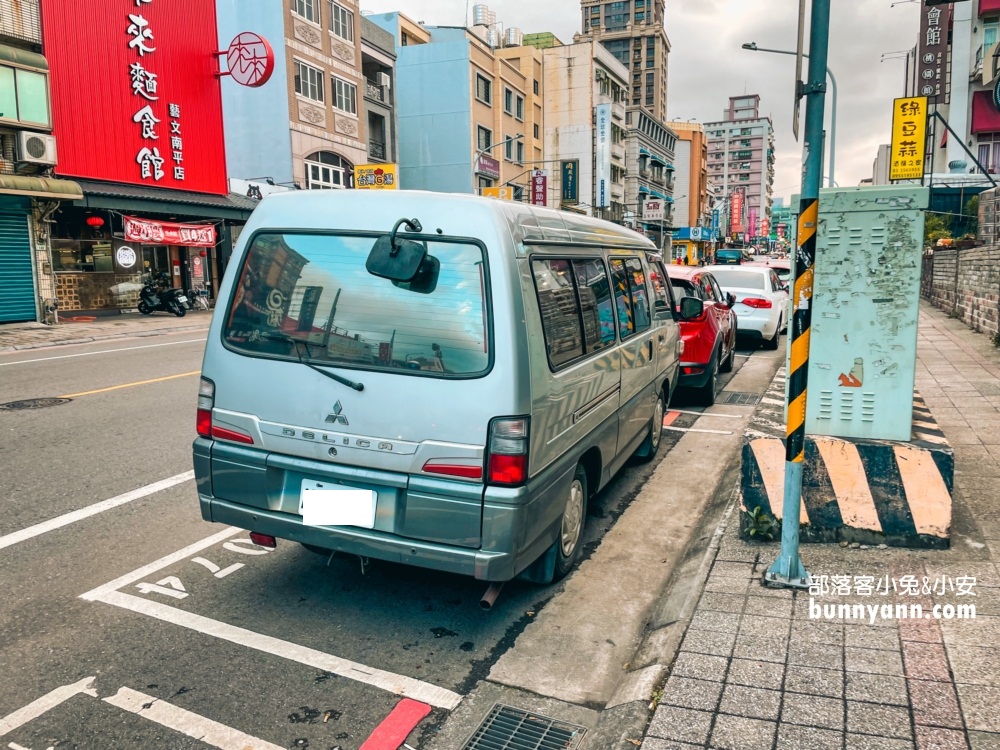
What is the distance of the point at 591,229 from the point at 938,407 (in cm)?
528

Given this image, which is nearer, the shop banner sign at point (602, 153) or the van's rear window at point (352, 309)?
the van's rear window at point (352, 309)

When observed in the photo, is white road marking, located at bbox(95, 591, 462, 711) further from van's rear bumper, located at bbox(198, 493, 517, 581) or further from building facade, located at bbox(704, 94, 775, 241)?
building facade, located at bbox(704, 94, 775, 241)

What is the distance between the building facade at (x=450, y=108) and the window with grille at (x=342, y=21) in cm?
1100

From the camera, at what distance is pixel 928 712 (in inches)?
114

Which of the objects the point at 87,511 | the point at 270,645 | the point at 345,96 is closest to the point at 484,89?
the point at 345,96

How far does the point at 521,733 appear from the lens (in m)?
3.13

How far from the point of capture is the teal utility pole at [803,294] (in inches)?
146

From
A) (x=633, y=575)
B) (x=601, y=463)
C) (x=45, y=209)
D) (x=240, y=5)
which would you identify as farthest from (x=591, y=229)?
(x=240, y=5)

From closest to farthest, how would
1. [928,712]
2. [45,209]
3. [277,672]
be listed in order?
1. [928,712]
2. [277,672]
3. [45,209]

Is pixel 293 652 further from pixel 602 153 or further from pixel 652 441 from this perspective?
pixel 602 153

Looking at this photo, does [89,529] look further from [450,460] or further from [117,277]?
[117,277]

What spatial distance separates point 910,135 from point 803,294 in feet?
92.1

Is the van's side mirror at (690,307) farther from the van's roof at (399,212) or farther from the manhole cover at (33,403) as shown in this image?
the manhole cover at (33,403)

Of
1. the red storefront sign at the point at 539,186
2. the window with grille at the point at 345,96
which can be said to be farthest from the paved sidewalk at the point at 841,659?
the red storefront sign at the point at 539,186
